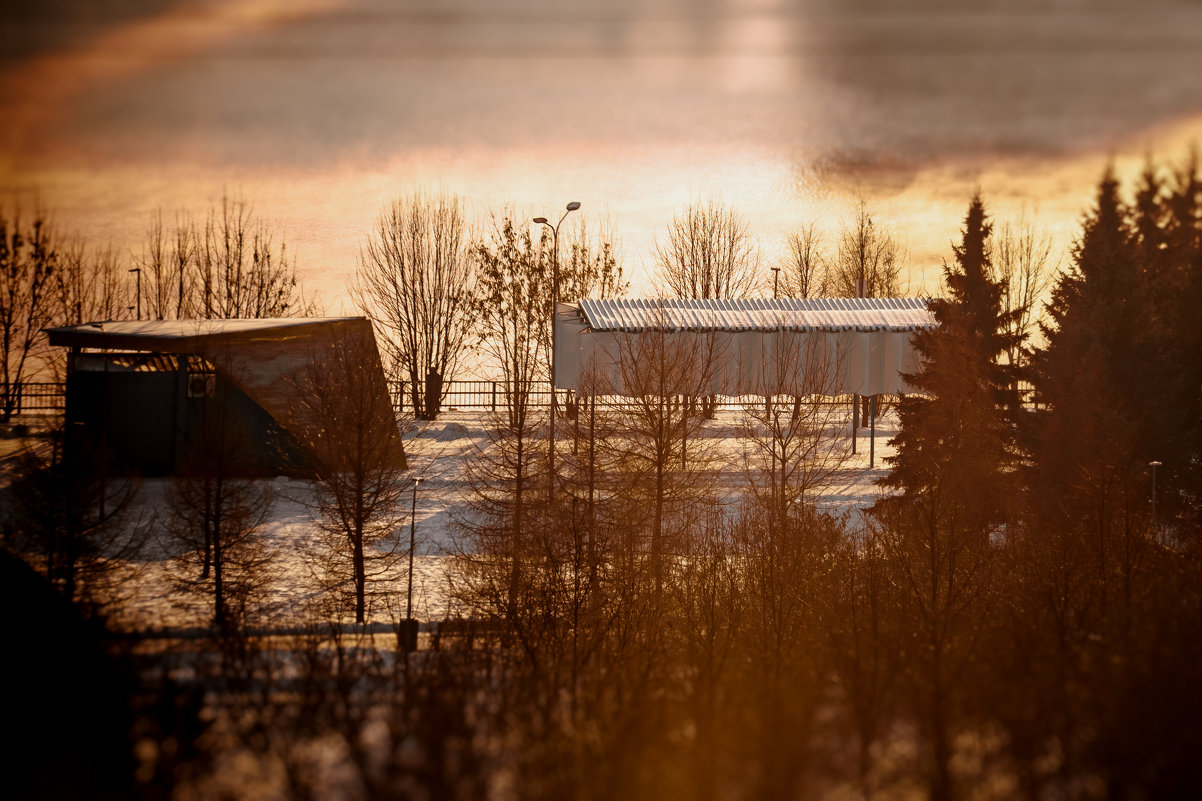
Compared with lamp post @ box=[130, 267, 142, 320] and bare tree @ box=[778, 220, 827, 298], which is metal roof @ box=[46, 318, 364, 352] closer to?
lamp post @ box=[130, 267, 142, 320]

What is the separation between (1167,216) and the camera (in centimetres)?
1486

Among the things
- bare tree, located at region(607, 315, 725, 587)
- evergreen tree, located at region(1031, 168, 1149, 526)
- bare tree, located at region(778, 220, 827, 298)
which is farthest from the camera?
bare tree, located at region(778, 220, 827, 298)

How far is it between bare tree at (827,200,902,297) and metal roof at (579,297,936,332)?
9626mm

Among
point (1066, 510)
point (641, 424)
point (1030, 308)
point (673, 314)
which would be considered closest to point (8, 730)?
point (641, 424)

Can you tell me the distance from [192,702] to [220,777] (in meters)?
0.79

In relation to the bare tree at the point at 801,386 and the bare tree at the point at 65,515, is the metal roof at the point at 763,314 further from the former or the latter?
the bare tree at the point at 65,515

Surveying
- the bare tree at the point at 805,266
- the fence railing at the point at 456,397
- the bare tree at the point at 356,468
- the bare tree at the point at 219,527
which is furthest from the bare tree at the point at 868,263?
the bare tree at the point at 219,527

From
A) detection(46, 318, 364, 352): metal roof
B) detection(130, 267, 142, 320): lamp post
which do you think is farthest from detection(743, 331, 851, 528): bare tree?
detection(130, 267, 142, 320): lamp post

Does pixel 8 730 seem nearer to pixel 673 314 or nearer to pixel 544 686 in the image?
pixel 544 686

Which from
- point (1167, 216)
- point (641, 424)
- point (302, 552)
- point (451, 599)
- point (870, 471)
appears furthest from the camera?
point (870, 471)

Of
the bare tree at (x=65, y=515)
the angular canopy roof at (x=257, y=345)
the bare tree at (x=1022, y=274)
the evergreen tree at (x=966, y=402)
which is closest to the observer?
the bare tree at (x=65, y=515)

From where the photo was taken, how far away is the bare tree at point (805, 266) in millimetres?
47750

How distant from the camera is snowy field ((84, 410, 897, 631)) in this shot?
52.1ft

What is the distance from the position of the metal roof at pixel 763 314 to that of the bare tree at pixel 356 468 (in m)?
11.9
